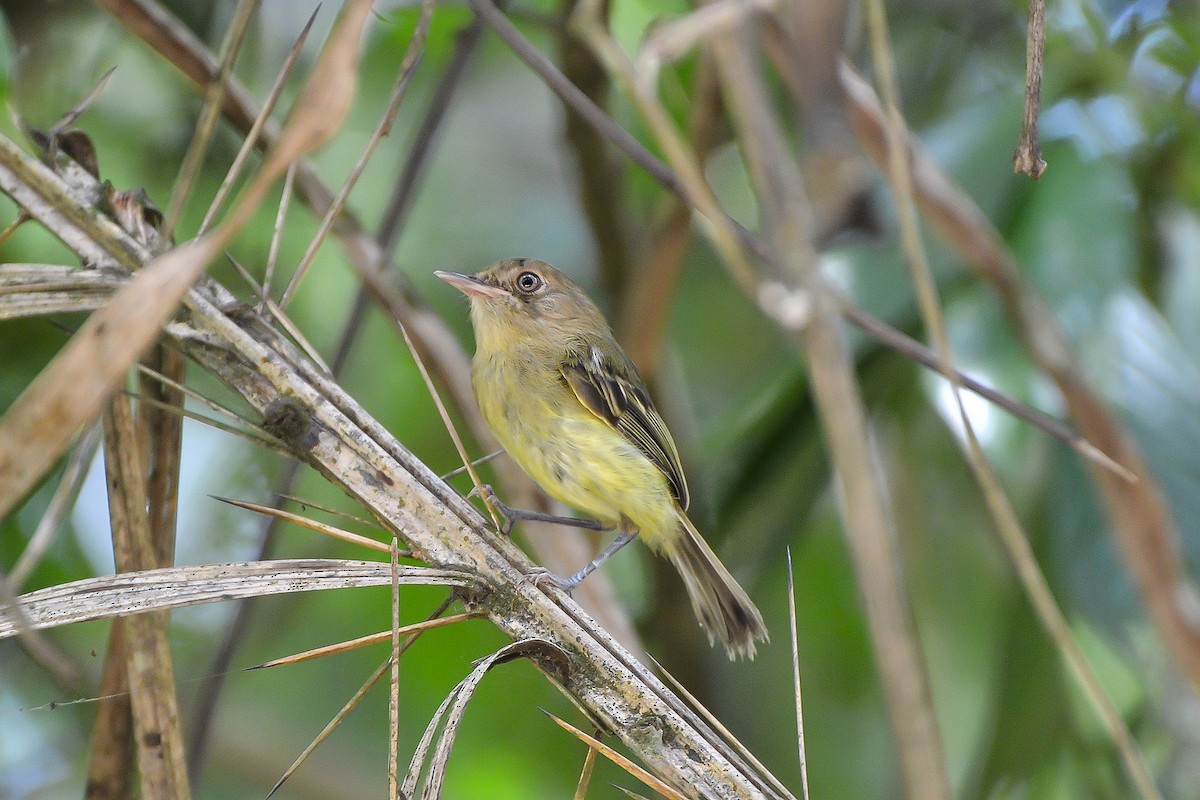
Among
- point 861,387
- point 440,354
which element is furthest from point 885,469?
point 440,354

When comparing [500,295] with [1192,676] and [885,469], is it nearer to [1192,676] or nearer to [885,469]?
[885,469]

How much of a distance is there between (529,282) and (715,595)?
47.9 inches

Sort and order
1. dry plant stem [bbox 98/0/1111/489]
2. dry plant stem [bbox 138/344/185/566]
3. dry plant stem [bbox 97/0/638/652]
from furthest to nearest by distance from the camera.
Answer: dry plant stem [bbox 97/0/638/652], dry plant stem [bbox 98/0/1111/489], dry plant stem [bbox 138/344/185/566]

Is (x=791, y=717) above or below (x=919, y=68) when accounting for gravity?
below

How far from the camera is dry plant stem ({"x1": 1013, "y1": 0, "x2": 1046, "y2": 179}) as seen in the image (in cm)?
150

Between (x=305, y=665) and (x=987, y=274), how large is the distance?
3.29 metres

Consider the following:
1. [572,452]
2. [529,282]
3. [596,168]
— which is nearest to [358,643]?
[572,452]

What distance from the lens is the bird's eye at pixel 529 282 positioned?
3824 mm

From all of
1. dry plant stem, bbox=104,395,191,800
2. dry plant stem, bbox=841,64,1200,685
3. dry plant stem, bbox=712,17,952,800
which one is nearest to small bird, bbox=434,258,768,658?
dry plant stem, bbox=841,64,1200,685

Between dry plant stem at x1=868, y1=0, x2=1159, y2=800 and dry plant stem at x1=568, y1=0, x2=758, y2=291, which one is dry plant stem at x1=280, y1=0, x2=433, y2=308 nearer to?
dry plant stem at x1=568, y1=0, x2=758, y2=291

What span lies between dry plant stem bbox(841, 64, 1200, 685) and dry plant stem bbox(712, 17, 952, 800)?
137 centimetres

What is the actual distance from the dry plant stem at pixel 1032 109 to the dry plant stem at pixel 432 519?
0.91m

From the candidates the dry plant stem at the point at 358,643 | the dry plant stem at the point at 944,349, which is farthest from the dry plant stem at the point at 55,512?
the dry plant stem at the point at 944,349

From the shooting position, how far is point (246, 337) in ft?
5.74
